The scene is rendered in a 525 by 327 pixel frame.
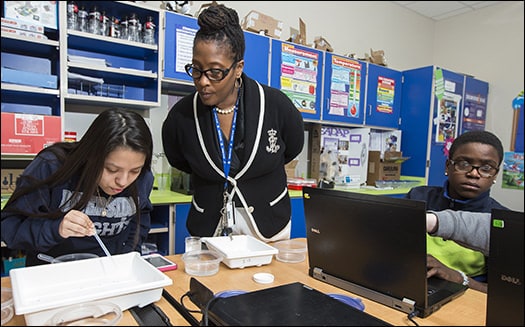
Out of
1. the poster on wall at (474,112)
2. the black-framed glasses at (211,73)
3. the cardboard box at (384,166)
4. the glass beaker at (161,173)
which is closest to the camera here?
the black-framed glasses at (211,73)

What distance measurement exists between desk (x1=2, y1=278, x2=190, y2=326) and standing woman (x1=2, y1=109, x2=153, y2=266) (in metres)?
0.17

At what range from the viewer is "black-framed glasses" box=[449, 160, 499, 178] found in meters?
1.31

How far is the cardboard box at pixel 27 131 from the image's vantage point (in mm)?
1861

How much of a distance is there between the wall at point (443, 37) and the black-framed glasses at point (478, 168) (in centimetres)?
237

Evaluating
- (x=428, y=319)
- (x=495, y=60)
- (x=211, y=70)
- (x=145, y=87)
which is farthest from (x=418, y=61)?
(x=428, y=319)

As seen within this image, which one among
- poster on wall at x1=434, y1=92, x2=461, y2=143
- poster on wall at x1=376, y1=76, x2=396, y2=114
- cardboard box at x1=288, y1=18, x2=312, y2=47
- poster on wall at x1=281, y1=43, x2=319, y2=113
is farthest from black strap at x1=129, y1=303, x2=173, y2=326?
poster on wall at x1=434, y1=92, x2=461, y2=143

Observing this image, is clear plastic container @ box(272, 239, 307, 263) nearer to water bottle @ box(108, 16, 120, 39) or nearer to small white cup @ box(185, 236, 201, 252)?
small white cup @ box(185, 236, 201, 252)

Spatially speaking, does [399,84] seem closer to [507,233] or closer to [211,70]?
[211,70]

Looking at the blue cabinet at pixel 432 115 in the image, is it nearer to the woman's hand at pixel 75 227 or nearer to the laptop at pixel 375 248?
the laptop at pixel 375 248

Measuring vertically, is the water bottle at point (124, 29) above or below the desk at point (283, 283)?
above

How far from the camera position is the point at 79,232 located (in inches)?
37.0

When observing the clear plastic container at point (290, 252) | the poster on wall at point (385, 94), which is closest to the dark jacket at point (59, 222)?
the clear plastic container at point (290, 252)

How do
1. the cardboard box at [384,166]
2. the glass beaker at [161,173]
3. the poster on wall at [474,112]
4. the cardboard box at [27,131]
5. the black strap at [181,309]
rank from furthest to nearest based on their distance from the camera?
the poster on wall at [474,112]
the cardboard box at [384,166]
the glass beaker at [161,173]
the cardboard box at [27,131]
the black strap at [181,309]

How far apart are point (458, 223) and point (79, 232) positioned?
3.15ft
